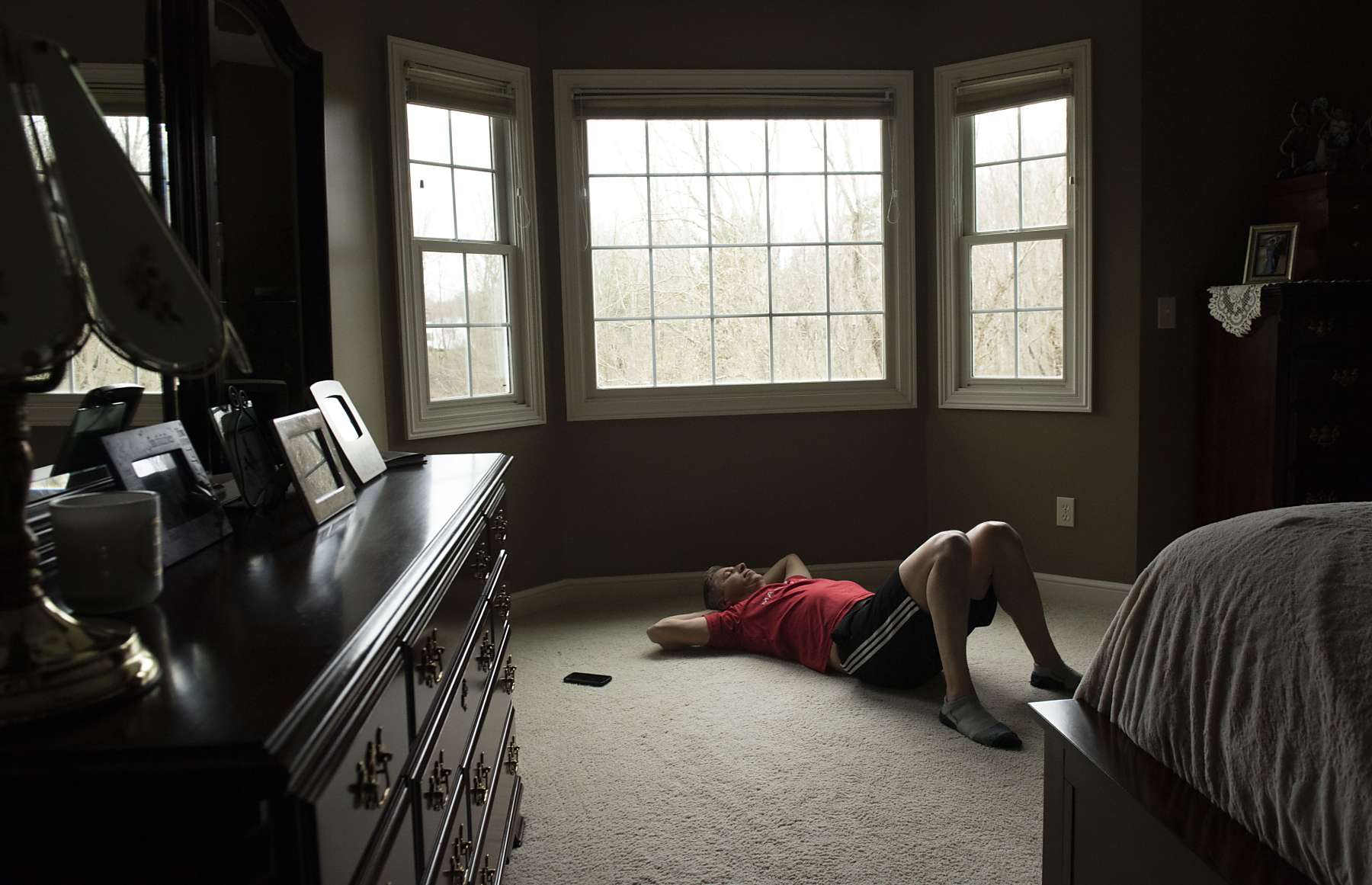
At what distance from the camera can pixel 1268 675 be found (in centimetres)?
135

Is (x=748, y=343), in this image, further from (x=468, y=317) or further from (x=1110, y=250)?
(x=1110, y=250)

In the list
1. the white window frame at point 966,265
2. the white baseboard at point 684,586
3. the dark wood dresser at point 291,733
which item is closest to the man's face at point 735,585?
the white baseboard at point 684,586

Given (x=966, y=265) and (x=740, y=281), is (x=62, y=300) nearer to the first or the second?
(x=740, y=281)

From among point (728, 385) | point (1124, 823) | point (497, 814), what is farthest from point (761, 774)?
point (728, 385)

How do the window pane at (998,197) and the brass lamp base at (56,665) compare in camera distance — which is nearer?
the brass lamp base at (56,665)

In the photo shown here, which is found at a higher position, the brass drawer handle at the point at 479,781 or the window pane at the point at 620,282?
the window pane at the point at 620,282

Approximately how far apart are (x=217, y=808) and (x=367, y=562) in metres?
0.60

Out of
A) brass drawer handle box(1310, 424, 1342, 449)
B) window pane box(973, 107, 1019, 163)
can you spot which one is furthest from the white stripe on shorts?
window pane box(973, 107, 1019, 163)

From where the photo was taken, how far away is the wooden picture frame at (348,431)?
6.37 ft

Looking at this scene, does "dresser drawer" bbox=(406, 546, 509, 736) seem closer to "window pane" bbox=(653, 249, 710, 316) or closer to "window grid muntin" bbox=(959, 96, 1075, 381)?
"window pane" bbox=(653, 249, 710, 316)

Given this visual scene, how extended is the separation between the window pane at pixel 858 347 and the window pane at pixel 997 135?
2.70ft

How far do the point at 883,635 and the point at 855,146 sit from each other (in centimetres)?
234

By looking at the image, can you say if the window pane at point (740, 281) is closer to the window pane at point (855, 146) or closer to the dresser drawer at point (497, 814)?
the window pane at point (855, 146)

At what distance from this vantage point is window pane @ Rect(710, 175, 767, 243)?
4.31 m
